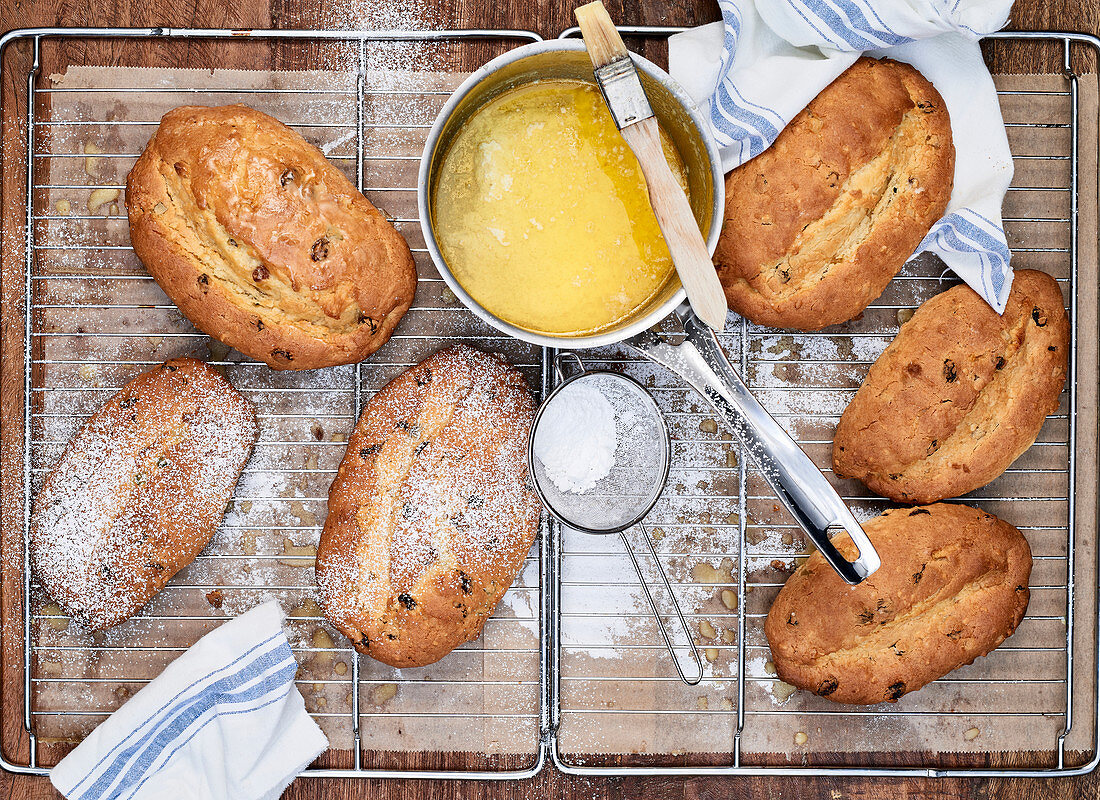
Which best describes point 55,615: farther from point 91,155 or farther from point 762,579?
point 762,579

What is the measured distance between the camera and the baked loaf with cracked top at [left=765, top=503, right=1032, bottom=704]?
170 centimetres

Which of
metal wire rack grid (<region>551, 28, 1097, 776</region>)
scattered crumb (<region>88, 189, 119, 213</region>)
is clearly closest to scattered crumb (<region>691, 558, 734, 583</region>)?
metal wire rack grid (<region>551, 28, 1097, 776</region>)

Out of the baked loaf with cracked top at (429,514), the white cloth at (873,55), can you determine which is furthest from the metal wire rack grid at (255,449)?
the white cloth at (873,55)

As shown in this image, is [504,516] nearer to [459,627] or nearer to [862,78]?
[459,627]

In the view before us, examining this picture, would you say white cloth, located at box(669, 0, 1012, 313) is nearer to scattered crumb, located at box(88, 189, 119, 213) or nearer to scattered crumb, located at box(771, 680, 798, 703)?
scattered crumb, located at box(771, 680, 798, 703)

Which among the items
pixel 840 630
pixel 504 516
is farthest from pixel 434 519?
pixel 840 630

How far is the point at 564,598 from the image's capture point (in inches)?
72.7

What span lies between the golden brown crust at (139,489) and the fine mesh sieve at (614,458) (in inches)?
27.4

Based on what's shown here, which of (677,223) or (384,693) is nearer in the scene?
(677,223)

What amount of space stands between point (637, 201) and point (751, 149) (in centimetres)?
37

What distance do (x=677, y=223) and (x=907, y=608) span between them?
1.01m

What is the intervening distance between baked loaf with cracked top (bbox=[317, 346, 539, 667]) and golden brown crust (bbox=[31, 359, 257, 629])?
287mm

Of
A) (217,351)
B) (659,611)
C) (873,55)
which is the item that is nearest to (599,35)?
(873,55)

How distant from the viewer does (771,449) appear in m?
1.42
